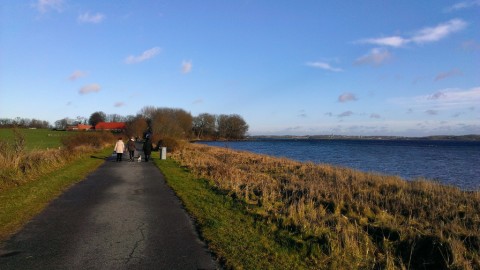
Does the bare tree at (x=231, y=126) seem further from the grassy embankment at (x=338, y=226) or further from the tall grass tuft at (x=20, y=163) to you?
the grassy embankment at (x=338, y=226)

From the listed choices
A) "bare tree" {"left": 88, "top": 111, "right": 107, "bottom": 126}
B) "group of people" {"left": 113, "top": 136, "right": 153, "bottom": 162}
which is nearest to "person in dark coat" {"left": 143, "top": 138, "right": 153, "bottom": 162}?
"group of people" {"left": 113, "top": 136, "right": 153, "bottom": 162}

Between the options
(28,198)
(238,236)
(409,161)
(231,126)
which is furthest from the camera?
(231,126)

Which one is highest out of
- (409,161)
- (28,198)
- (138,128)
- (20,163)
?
(138,128)

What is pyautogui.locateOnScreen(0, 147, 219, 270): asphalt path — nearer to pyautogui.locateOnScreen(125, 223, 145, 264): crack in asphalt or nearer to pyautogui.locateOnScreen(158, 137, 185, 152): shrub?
pyautogui.locateOnScreen(125, 223, 145, 264): crack in asphalt

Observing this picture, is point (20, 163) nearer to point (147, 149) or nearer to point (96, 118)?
point (147, 149)

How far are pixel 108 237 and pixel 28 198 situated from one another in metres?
5.04

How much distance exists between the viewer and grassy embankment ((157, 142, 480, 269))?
662cm

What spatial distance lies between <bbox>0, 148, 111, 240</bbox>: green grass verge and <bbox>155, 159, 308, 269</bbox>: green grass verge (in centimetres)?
374

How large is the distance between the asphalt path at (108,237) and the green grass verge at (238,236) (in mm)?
273

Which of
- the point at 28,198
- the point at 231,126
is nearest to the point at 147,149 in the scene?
the point at 28,198

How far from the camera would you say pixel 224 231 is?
7742mm

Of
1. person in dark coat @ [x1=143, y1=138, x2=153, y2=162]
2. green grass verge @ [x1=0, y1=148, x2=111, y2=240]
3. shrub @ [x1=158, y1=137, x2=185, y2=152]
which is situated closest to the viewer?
green grass verge @ [x1=0, y1=148, x2=111, y2=240]

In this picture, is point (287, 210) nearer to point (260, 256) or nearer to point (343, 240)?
point (343, 240)

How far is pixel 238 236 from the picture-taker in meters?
7.46
